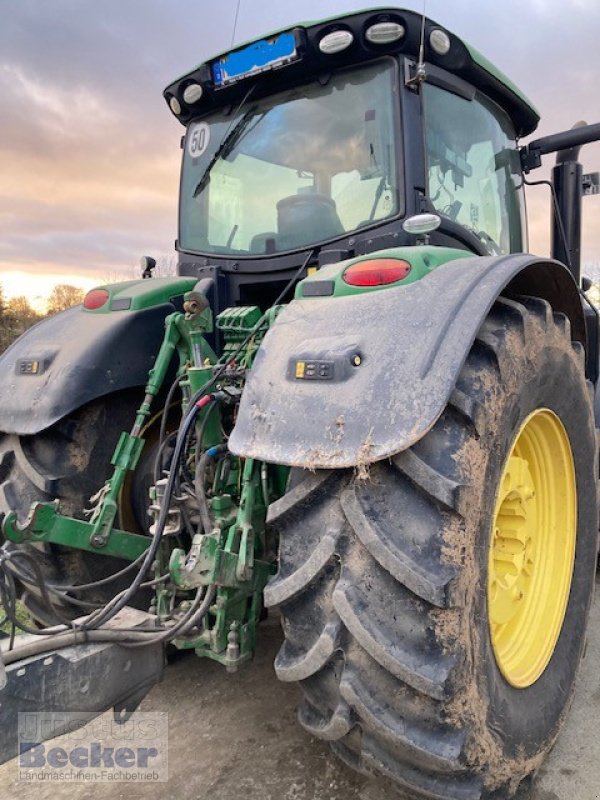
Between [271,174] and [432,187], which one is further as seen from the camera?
[271,174]

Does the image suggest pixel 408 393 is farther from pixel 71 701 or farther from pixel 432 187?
pixel 432 187

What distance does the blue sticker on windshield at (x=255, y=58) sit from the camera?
8.21 ft

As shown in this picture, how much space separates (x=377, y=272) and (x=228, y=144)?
1.47 metres

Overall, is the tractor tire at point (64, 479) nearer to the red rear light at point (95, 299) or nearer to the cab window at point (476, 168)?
the red rear light at point (95, 299)

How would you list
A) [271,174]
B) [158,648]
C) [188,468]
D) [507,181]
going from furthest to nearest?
1. [507,181]
2. [271,174]
3. [188,468]
4. [158,648]

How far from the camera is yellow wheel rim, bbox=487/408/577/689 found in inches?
84.3

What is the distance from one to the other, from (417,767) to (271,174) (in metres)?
2.36

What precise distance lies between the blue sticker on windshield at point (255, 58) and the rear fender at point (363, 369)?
4.08 ft

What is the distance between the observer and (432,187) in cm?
254

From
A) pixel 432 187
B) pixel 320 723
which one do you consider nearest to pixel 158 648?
pixel 320 723

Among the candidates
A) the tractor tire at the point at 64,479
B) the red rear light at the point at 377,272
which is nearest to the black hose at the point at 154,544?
the tractor tire at the point at 64,479

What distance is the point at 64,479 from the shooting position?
93.7 inches

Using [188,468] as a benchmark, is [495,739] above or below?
below

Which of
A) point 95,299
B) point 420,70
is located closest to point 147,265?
point 95,299
